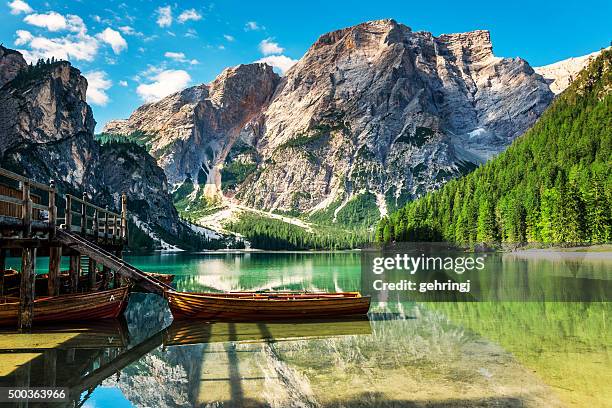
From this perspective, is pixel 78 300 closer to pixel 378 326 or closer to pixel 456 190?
pixel 378 326

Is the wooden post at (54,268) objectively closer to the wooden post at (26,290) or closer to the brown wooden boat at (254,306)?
the wooden post at (26,290)

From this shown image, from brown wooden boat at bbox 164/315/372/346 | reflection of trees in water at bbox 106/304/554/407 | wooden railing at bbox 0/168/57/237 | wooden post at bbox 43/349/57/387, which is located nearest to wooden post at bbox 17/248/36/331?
wooden railing at bbox 0/168/57/237

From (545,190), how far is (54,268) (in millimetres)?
115606

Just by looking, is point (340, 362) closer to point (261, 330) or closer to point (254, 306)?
point (261, 330)

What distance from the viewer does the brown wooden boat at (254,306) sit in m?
29.9

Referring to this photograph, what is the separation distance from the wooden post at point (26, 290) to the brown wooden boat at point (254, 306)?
25.3 ft

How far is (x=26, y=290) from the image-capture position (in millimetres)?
25547

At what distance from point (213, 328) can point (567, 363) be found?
61.1 feet

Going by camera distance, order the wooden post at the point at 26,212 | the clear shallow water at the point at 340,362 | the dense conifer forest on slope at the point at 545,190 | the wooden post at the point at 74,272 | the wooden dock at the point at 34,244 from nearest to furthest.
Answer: the clear shallow water at the point at 340,362 < the wooden post at the point at 26,212 < the wooden dock at the point at 34,244 < the wooden post at the point at 74,272 < the dense conifer forest on slope at the point at 545,190

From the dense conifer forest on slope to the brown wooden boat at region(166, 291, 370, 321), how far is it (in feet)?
269

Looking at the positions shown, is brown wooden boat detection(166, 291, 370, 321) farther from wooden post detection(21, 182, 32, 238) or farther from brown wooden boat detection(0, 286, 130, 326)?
wooden post detection(21, 182, 32, 238)

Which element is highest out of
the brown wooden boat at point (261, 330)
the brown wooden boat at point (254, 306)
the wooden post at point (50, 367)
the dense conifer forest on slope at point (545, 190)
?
the dense conifer forest on slope at point (545, 190)

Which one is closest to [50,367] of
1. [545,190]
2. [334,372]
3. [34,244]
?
[34,244]

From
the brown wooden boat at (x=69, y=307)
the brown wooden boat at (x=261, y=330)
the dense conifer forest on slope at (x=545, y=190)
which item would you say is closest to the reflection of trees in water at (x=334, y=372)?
the brown wooden boat at (x=261, y=330)
